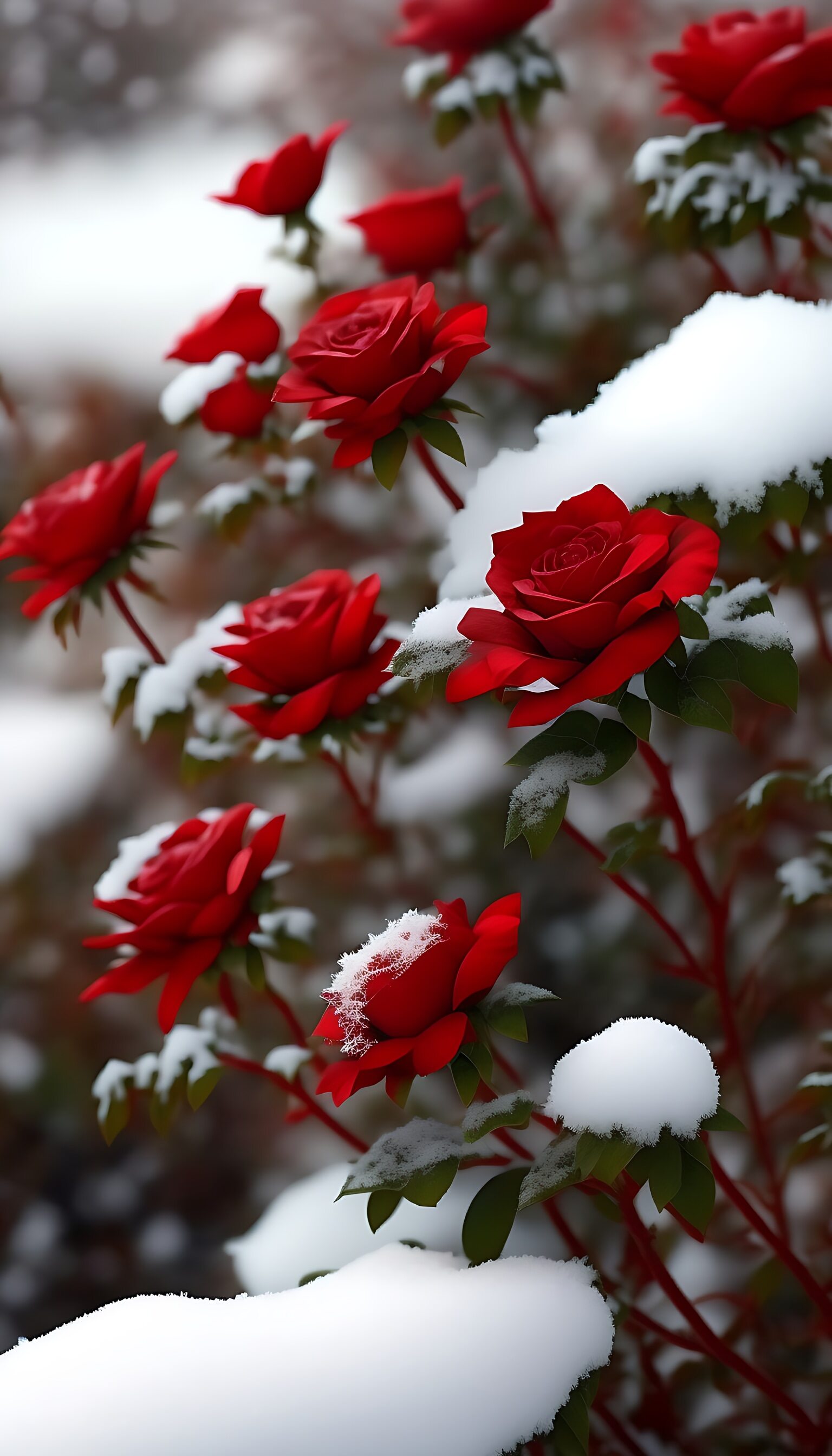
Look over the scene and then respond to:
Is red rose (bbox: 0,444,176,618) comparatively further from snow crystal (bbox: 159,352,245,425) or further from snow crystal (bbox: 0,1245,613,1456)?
snow crystal (bbox: 0,1245,613,1456)

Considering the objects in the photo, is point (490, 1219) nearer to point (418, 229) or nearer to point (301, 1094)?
point (301, 1094)

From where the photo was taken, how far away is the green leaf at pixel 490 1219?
539 millimetres

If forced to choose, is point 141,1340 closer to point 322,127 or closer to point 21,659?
point 21,659

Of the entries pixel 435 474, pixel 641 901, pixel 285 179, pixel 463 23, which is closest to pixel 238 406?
pixel 285 179

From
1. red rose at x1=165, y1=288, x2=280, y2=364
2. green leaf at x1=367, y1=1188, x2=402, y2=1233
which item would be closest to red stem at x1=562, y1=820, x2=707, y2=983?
green leaf at x1=367, y1=1188, x2=402, y2=1233

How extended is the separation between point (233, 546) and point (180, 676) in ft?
1.08

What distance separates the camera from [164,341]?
1257mm

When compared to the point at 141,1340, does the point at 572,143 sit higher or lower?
higher

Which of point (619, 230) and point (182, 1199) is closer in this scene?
point (182, 1199)

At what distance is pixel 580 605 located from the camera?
42 cm

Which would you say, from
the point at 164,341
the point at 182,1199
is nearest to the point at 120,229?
the point at 164,341

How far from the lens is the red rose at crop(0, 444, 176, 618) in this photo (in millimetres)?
744

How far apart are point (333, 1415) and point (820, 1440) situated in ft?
1.07

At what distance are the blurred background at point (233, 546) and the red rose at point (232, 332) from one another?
0.85 ft
